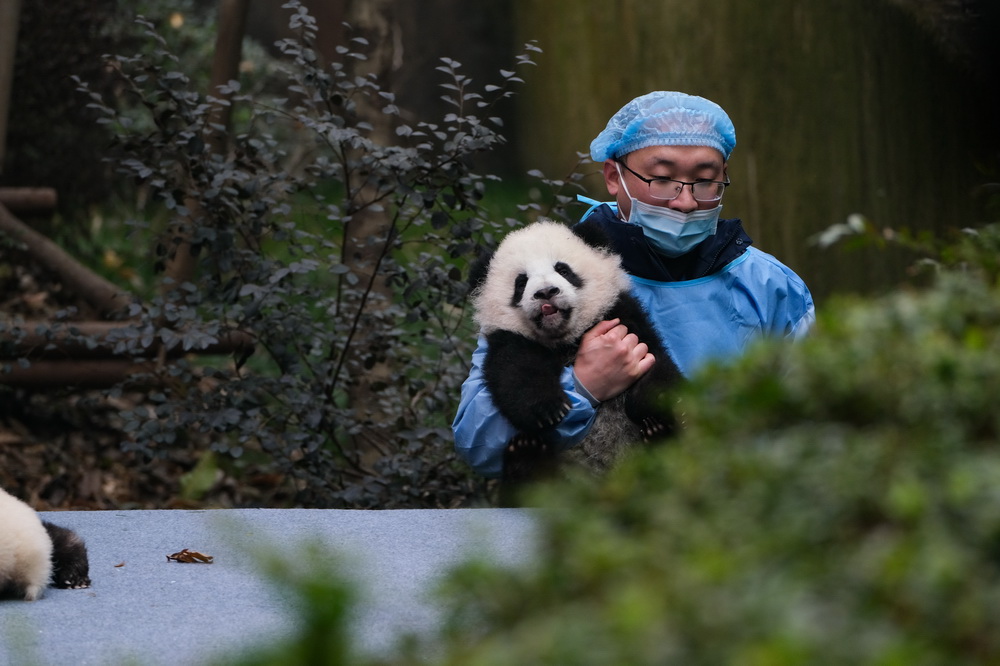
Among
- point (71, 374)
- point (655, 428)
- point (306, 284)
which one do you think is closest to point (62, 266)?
point (71, 374)

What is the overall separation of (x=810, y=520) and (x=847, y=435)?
0.46 feet

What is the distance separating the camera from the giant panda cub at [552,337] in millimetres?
2939

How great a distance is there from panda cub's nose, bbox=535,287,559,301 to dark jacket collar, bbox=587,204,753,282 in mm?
319

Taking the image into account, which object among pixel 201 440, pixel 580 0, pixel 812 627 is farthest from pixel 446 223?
pixel 580 0

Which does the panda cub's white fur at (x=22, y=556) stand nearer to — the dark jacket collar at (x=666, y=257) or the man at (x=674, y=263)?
the man at (x=674, y=263)

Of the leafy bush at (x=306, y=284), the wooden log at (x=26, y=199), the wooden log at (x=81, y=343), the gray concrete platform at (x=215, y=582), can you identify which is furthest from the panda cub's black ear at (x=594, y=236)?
the wooden log at (x=26, y=199)

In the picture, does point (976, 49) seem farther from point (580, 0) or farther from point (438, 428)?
point (438, 428)

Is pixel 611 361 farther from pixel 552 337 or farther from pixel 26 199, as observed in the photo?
pixel 26 199

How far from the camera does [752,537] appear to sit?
97 centimetres

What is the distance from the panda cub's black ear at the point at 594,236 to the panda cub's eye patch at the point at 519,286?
0.20 m

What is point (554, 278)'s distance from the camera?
2.95 m

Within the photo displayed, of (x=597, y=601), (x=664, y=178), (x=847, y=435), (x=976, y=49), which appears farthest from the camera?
(x=976, y=49)

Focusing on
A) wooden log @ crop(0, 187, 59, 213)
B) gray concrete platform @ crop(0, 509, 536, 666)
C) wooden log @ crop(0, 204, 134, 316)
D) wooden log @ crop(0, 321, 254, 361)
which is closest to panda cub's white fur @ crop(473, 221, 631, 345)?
gray concrete platform @ crop(0, 509, 536, 666)

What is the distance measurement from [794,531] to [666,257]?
2.33 m
